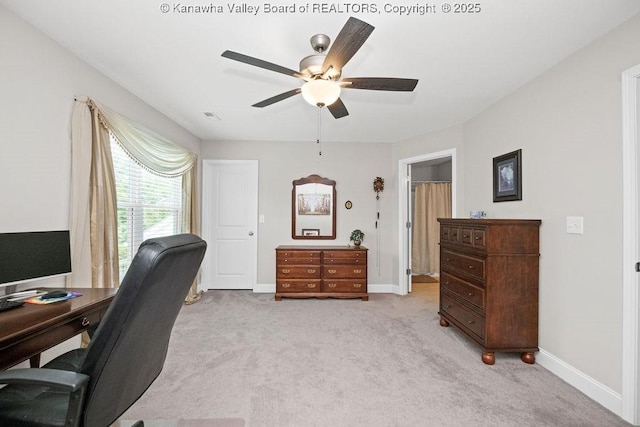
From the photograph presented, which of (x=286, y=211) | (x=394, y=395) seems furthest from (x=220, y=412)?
(x=286, y=211)

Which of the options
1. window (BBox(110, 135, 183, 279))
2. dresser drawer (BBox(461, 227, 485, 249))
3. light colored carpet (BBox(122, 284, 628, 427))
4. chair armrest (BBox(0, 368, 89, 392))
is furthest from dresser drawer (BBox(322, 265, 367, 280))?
chair armrest (BBox(0, 368, 89, 392))

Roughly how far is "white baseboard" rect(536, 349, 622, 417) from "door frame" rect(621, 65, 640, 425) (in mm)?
64

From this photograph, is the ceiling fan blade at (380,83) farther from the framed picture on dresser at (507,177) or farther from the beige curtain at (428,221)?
the beige curtain at (428,221)

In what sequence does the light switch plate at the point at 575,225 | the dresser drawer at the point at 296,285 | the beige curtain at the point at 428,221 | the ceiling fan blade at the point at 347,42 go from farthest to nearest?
the beige curtain at the point at 428,221 < the dresser drawer at the point at 296,285 < the light switch plate at the point at 575,225 < the ceiling fan blade at the point at 347,42

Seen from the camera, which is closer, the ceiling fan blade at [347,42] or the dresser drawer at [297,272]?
the ceiling fan blade at [347,42]

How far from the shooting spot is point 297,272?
4.11 meters

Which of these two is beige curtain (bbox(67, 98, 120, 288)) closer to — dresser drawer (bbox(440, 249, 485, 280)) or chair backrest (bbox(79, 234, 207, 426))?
chair backrest (bbox(79, 234, 207, 426))

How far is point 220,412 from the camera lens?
1.76 m

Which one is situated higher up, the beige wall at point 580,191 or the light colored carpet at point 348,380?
the beige wall at point 580,191

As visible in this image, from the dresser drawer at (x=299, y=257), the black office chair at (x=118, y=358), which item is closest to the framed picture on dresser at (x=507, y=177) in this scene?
the dresser drawer at (x=299, y=257)

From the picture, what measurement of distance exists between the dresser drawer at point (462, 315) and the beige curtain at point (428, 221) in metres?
2.59

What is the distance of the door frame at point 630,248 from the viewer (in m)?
1.69

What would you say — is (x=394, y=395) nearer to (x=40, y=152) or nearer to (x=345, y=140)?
(x=40, y=152)

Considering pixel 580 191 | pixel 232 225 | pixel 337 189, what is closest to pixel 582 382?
pixel 580 191
